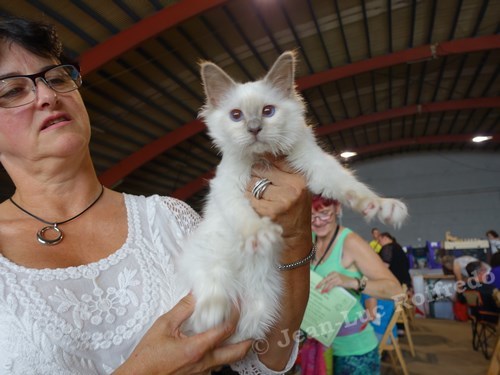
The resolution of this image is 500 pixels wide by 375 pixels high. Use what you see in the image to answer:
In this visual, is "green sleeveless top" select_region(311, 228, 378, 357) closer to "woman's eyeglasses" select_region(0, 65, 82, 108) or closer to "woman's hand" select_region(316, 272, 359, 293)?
"woman's hand" select_region(316, 272, 359, 293)

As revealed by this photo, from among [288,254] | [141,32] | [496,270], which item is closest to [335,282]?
[288,254]

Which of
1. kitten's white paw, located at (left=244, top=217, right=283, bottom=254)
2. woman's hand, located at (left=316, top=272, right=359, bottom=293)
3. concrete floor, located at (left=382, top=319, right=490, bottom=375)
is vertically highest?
kitten's white paw, located at (left=244, top=217, right=283, bottom=254)

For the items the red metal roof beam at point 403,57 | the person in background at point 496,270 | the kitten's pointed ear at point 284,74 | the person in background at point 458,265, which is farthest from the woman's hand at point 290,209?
the person in background at point 458,265

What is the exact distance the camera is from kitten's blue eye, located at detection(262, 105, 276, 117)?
1609 mm

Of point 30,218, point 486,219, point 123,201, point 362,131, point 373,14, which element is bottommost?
point 30,218

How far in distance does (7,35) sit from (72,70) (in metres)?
0.23

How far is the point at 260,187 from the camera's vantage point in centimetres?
140

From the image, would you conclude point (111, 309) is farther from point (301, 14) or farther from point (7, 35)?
point (301, 14)

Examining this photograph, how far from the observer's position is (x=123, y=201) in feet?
5.15

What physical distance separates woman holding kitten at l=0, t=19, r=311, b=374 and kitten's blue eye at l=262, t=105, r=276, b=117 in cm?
20

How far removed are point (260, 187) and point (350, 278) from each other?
133 centimetres

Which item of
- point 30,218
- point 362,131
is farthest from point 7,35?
point 362,131

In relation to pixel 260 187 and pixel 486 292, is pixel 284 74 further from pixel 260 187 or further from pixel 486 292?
pixel 486 292

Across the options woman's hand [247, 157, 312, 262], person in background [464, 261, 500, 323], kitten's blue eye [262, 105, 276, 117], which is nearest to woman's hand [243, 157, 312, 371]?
woman's hand [247, 157, 312, 262]
